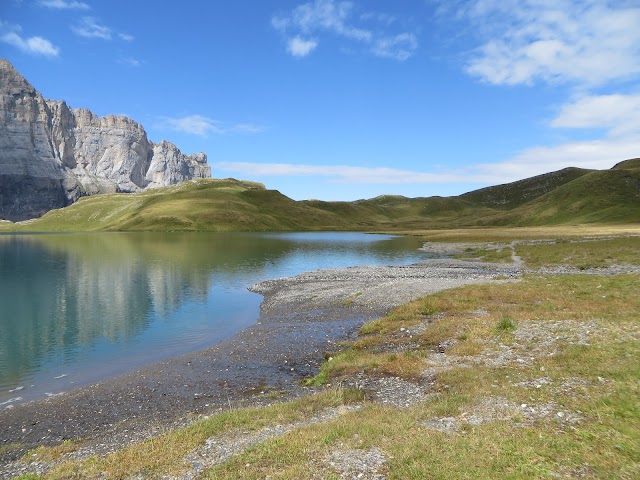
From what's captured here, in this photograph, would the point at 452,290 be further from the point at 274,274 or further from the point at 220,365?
the point at 274,274

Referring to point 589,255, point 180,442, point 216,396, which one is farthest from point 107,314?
point 589,255

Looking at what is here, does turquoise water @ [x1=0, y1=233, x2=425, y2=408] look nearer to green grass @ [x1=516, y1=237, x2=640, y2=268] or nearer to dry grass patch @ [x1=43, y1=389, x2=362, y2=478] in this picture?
dry grass patch @ [x1=43, y1=389, x2=362, y2=478]

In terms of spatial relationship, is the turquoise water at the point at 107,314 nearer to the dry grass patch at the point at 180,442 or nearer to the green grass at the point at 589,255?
the dry grass patch at the point at 180,442

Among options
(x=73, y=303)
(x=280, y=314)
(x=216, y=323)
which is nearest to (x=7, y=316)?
(x=73, y=303)

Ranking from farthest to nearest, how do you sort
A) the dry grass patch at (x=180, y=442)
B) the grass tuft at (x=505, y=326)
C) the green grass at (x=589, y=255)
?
the green grass at (x=589, y=255), the grass tuft at (x=505, y=326), the dry grass patch at (x=180, y=442)

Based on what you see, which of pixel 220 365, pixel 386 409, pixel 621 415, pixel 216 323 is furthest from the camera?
pixel 216 323

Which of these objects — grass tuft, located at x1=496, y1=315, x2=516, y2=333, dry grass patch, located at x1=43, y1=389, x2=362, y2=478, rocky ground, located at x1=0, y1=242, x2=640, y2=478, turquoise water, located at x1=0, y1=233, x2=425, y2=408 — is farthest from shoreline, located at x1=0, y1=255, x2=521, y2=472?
grass tuft, located at x1=496, y1=315, x2=516, y2=333

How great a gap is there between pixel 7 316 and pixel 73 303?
753cm

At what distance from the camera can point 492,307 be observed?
121 feet

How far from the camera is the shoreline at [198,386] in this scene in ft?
63.9

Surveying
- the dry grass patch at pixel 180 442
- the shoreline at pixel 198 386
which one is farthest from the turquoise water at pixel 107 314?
the dry grass patch at pixel 180 442

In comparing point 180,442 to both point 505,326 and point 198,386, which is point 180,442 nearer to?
point 198,386

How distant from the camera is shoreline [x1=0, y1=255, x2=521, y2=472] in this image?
19484 mm

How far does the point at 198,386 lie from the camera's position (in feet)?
81.7
